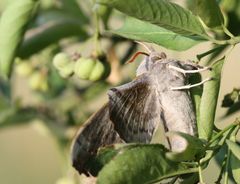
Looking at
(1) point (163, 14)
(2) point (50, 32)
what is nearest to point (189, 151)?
(1) point (163, 14)

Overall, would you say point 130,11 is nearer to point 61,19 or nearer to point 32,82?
point 61,19

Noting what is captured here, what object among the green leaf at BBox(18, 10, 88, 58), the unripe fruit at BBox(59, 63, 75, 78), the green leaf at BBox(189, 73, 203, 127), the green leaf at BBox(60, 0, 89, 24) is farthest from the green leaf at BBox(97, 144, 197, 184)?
the green leaf at BBox(60, 0, 89, 24)

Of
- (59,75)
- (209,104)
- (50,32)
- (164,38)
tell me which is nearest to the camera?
(209,104)

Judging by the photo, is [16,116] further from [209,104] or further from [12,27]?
[209,104]

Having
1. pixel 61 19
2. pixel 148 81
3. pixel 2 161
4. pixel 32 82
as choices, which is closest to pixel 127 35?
pixel 148 81

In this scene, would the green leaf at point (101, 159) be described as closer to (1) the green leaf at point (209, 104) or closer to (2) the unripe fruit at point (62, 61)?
(1) the green leaf at point (209, 104)

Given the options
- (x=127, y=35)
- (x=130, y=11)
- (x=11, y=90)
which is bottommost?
(x=11, y=90)
